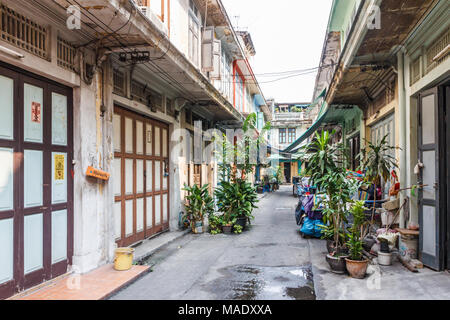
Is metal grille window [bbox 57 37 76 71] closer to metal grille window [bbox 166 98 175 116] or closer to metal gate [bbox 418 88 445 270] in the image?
metal grille window [bbox 166 98 175 116]

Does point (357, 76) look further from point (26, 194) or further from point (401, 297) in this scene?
point (26, 194)

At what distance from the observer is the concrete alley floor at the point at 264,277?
4.52m

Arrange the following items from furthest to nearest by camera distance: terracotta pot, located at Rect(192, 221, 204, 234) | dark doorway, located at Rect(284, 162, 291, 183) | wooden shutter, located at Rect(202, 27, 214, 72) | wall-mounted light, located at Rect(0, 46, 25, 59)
→ dark doorway, located at Rect(284, 162, 291, 183) < wooden shutter, located at Rect(202, 27, 214, 72) < terracotta pot, located at Rect(192, 221, 204, 234) < wall-mounted light, located at Rect(0, 46, 25, 59)

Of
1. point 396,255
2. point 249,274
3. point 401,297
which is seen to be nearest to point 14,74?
point 249,274

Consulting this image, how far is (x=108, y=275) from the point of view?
512cm

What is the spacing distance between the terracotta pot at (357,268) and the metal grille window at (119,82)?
4970mm

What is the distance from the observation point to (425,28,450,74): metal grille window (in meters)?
4.78

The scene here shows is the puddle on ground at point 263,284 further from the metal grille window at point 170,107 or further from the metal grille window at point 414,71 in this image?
the metal grille window at point 170,107

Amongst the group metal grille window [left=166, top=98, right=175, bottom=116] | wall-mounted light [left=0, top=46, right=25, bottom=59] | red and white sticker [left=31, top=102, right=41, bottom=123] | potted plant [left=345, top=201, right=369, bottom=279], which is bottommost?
potted plant [left=345, top=201, right=369, bottom=279]

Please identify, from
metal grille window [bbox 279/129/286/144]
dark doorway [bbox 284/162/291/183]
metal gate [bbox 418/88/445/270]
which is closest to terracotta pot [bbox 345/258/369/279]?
metal gate [bbox 418/88/445/270]

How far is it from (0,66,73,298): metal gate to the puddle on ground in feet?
7.62

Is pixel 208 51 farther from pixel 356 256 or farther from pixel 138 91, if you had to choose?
pixel 356 256

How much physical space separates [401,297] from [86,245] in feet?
14.7

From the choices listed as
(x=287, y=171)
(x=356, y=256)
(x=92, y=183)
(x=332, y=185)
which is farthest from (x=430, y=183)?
(x=287, y=171)
